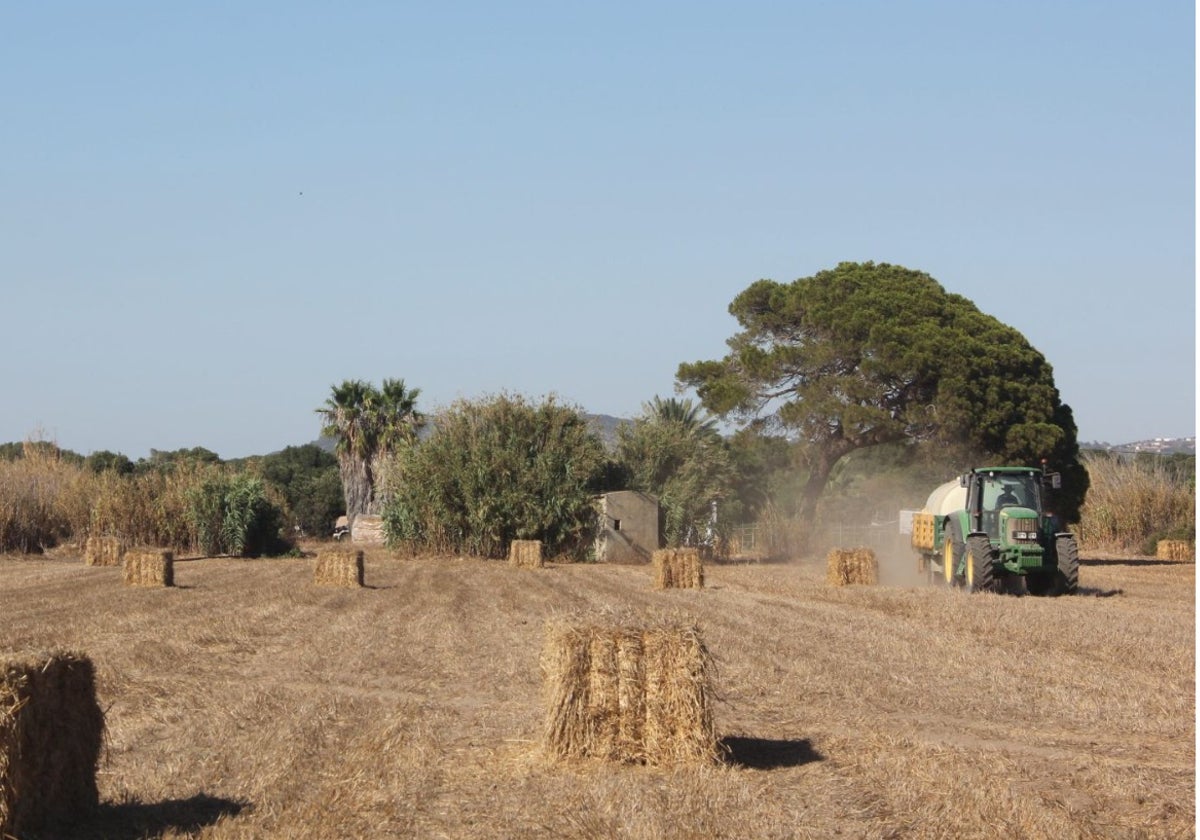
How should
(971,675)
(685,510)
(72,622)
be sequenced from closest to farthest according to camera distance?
(971,675), (72,622), (685,510)

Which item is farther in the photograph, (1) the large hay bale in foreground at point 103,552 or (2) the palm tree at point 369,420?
(2) the palm tree at point 369,420

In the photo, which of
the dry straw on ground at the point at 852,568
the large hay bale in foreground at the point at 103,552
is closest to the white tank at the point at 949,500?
the dry straw on ground at the point at 852,568

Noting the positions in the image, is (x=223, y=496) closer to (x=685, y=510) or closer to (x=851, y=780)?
(x=685, y=510)

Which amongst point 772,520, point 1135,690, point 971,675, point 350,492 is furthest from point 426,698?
point 350,492

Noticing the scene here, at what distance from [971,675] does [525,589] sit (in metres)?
14.4

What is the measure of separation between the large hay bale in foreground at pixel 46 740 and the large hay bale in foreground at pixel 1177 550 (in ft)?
117

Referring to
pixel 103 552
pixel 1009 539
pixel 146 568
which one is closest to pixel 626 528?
pixel 103 552

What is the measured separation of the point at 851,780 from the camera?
8625 mm

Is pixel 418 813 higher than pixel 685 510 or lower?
lower

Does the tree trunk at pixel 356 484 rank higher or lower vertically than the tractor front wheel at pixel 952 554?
higher

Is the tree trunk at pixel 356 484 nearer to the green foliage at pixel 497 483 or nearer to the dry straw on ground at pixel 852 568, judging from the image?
the green foliage at pixel 497 483

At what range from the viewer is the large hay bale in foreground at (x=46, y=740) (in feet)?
22.7

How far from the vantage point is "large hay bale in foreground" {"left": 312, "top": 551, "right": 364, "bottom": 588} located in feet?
86.0

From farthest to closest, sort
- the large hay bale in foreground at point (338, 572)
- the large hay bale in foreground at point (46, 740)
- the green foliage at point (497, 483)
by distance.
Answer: the green foliage at point (497, 483), the large hay bale in foreground at point (338, 572), the large hay bale in foreground at point (46, 740)
